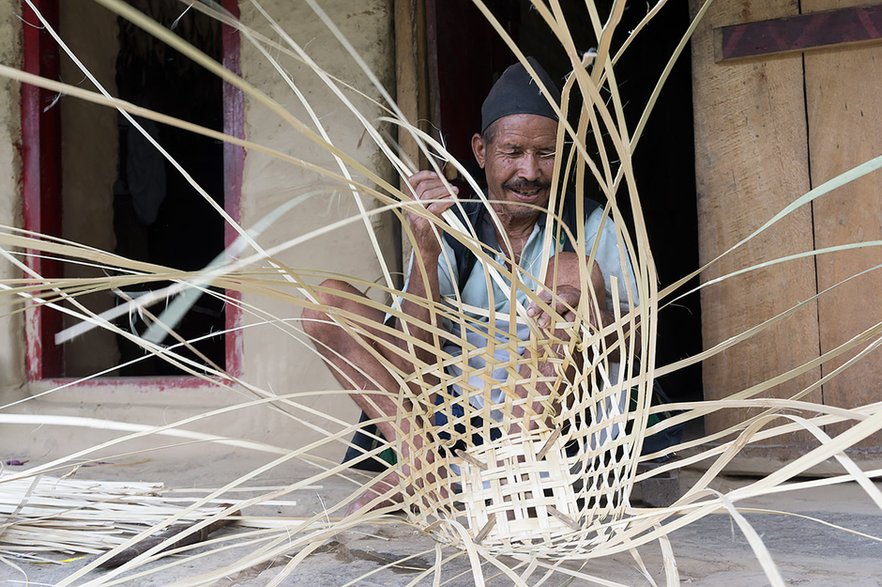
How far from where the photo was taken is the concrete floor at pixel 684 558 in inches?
45.7

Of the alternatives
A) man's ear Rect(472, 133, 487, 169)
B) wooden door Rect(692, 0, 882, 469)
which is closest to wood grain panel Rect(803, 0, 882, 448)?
wooden door Rect(692, 0, 882, 469)

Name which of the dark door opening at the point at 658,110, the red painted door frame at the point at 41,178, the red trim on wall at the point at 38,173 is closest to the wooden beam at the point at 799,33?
the dark door opening at the point at 658,110

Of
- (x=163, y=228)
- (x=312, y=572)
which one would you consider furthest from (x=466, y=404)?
(x=163, y=228)

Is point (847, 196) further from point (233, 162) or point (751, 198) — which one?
point (233, 162)

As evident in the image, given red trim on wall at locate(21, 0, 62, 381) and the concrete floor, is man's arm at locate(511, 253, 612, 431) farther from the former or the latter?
red trim on wall at locate(21, 0, 62, 381)

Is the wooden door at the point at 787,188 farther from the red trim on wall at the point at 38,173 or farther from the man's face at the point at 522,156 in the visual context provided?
the red trim on wall at the point at 38,173

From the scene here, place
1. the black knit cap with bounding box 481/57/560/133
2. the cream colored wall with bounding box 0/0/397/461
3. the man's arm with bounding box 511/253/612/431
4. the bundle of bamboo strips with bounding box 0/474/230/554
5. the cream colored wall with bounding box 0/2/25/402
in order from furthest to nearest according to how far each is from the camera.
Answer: the cream colored wall with bounding box 0/2/25/402 < the cream colored wall with bounding box 0/0/397/461 < the black knit cap with bounding box 481/57/560/133 < the bundle of bamboo strips with bounding box 0/474/230/554 < the man's arm with bounding box 511/253/612/431

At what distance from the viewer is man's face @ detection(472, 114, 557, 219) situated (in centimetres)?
181

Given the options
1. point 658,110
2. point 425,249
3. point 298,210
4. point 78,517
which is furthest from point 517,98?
point 658,110

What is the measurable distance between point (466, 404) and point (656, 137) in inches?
145

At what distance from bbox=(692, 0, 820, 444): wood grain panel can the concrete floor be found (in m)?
0.39

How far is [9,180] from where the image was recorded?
272 cm

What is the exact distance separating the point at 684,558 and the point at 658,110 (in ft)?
11.5

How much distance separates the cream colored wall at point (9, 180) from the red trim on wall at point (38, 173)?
24mm
